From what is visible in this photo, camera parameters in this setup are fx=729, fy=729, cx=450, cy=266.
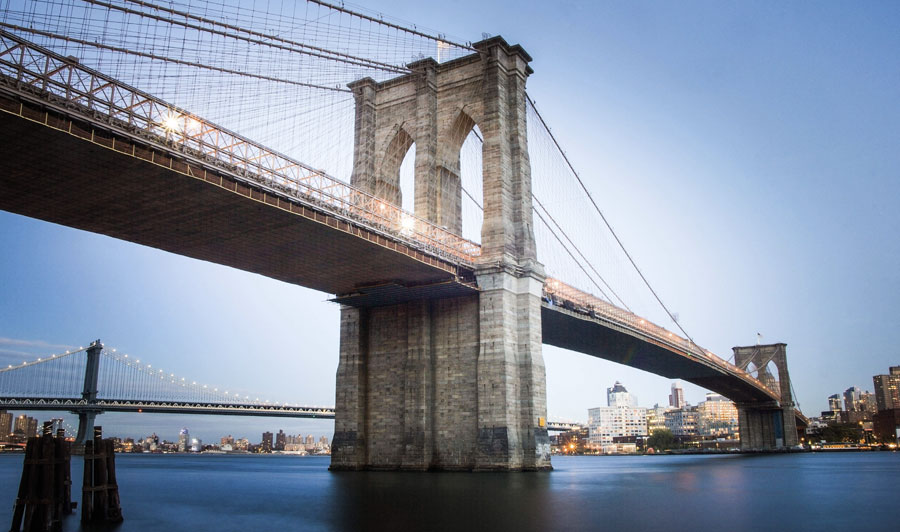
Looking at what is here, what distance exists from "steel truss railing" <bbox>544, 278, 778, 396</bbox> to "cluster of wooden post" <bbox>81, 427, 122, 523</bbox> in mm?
29447

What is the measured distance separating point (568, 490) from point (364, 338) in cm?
1911

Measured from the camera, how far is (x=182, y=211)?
27906 millimetres

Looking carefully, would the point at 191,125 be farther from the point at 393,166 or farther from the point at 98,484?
the point at 393,166

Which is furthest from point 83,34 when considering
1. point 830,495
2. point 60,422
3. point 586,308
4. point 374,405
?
point 586,308

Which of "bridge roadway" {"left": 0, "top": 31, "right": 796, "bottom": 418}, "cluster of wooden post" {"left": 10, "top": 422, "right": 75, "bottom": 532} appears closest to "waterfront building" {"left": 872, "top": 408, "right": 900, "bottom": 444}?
"bridge roadway" {"left": 0, "top": 31, "right": 796, "bottom": 418}

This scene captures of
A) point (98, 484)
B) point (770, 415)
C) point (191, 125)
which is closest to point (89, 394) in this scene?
point (191, 125)

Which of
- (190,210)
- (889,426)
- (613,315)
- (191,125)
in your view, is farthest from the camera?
(889,426)

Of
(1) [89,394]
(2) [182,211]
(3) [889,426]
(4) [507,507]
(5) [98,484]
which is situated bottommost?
(4) [507,507]

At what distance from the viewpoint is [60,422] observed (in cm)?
1788

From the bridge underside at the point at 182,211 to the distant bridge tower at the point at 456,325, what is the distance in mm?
3024

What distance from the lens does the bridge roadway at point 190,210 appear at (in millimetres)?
22000

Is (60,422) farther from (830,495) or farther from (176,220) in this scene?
(830,495)

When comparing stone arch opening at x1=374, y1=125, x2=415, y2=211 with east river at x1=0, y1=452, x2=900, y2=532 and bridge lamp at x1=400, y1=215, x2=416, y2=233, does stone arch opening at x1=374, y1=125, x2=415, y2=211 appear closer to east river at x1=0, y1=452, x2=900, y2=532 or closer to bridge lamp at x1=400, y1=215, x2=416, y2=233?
bridge lamp at x1=400, y1=215, x2=416, y2=233

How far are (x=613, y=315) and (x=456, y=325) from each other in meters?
18.3
